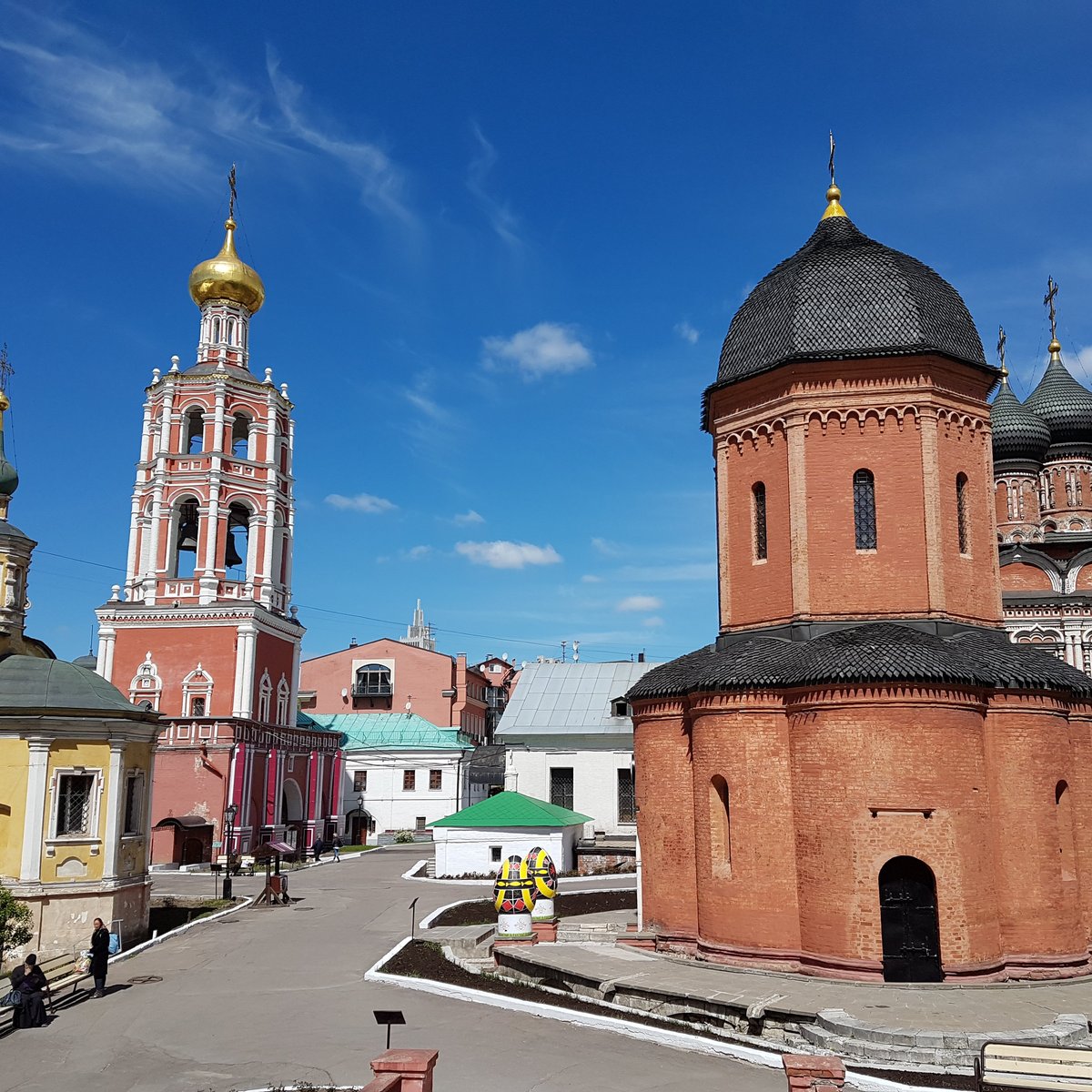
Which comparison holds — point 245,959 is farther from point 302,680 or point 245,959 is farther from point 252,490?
point 302,680

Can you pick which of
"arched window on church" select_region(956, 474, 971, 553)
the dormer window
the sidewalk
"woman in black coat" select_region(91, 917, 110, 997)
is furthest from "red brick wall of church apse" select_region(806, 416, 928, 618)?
the dormer window

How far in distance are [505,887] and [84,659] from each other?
48920 mm

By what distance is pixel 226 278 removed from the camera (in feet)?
132

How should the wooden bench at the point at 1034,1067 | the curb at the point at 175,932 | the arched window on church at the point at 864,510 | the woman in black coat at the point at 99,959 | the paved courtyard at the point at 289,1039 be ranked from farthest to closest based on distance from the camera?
the curb at the point at 175,932 → the arched window on church at the point at 864,510 → the woman in black coat at the point at 99,959 → the paved courtyard at the point at 289,1039 → the wooden bench at the point at 1034,1067

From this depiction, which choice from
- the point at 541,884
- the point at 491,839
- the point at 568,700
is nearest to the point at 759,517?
the point at 541,884

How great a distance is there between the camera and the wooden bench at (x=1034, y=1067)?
9.05 m

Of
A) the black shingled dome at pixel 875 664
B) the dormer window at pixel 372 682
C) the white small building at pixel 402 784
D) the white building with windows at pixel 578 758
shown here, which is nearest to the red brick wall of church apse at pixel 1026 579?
the white building with windows at pixel 578 758

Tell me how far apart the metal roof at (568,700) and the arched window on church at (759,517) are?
700 inches

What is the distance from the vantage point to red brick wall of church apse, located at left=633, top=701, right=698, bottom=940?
1633cm

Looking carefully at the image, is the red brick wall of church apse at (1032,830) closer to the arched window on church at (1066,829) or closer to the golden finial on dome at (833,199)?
the arched window on church at (1066,829)

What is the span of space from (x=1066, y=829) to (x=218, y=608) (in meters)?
28.2

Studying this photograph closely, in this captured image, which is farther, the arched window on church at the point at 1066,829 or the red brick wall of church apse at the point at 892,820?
the arched window on church at the point at 1066,829

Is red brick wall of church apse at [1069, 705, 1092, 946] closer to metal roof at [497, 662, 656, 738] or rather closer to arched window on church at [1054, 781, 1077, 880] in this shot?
arched window on church at [1054, 781, 1077, 880]

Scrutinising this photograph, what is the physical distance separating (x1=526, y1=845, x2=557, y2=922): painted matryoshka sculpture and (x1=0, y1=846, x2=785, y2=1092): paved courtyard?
3.01 meters
